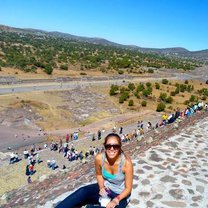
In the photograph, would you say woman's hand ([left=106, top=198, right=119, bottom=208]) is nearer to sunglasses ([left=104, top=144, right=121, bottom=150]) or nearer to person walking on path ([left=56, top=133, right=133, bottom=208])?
person walking on path ([left=56, top=133, right=133, bottom=208])

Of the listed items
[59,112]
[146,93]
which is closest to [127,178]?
[59,112]

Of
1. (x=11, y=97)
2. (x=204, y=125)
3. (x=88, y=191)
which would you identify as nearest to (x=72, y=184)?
(x=88, y=191)

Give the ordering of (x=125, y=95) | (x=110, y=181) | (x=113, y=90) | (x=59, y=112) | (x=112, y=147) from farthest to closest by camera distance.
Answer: (x=113, y=90)
(x=125, y=95)
(x=59, y=112)
(x=110, y=181)
(x=112, y=147)

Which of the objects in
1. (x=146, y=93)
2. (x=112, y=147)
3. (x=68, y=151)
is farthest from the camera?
(x=146, y=93)

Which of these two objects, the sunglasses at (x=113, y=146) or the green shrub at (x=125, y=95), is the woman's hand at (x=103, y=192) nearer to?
the sunglasses at (x=113, y=146)

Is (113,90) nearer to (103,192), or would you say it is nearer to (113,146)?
(103,192)

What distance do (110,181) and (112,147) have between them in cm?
60

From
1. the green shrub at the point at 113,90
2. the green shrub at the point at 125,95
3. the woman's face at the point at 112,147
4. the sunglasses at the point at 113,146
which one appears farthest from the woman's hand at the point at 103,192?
the green shrub at the point at 113,90

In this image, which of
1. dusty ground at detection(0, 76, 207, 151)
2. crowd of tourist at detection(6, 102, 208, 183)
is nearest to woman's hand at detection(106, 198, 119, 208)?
crowd of tourist at detection(6, 102, 208, 183)

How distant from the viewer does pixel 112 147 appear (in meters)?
4.98

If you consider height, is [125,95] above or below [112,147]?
below

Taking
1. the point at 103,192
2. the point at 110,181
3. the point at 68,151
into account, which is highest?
the point at 110,181

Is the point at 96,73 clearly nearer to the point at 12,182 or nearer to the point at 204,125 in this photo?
the point at 12,182

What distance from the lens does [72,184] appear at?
7.65m
